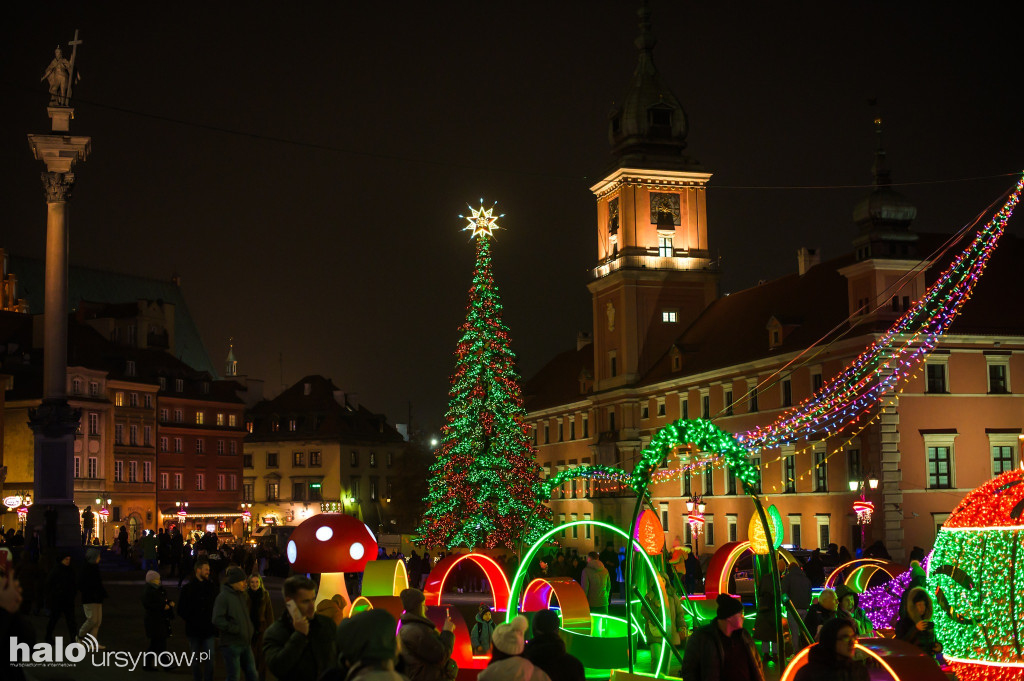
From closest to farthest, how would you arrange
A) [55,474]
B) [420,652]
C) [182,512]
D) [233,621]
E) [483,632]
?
1. [420,652]
2. [233,621]
3. [483,632]
4. [55,474]
5. [182,512]

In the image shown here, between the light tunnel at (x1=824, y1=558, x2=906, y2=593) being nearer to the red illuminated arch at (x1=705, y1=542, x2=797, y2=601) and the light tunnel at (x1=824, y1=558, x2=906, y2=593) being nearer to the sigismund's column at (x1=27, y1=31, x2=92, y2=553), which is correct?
the red illuminated arch at (x1=705, y1=542, x2=797, y2=601)

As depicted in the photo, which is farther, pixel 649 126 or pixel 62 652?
pixel 649 126

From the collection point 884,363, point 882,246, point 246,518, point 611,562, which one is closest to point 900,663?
point 611,562

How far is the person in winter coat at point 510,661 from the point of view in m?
7.89

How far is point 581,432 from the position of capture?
278ft

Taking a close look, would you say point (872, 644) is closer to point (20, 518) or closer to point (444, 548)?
point (444, 548)

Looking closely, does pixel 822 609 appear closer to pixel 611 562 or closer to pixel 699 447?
pixel 699 447

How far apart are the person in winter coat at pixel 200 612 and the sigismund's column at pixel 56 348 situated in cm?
1995

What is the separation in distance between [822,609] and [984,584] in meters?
2.98

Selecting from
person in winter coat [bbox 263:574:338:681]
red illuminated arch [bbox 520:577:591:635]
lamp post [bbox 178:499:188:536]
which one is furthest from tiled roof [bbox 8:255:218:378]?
person in winter coat [bbox 263:574:338:681]

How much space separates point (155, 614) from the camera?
18.1 meters

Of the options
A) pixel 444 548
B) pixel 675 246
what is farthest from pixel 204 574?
pixel 675 246

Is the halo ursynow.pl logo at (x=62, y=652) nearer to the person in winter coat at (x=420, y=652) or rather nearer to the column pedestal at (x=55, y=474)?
the person in winter coat at (x=420, y=652)

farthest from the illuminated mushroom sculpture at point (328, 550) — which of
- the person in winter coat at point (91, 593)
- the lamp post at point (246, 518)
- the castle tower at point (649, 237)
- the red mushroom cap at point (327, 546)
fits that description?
the lamp post at point (246, 518)
